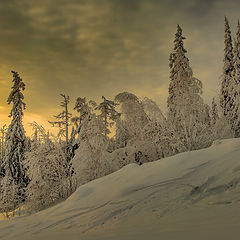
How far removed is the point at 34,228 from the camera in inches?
209

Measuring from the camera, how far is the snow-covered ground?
11.7 feet

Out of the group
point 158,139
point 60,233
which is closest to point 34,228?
point 60,233

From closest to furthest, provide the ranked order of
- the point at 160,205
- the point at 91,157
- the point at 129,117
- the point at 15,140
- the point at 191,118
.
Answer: the point at 160,205 < the point at 91,157 < the point at 191,118 < the point at 129,117 < the point at 15,140

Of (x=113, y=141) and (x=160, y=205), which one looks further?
(x=113, y=141)

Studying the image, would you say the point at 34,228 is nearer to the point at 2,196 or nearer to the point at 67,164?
the point at 67,164

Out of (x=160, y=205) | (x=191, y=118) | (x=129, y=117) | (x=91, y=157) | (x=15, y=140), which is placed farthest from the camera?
(x=15, y=140)

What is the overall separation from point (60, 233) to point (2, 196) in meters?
17.8

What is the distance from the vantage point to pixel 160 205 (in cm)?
444

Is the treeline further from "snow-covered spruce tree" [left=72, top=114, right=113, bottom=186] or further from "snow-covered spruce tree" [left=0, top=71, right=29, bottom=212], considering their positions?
"snow-covered spruce tree" [left=0, top=71, right=29, bottom=212]

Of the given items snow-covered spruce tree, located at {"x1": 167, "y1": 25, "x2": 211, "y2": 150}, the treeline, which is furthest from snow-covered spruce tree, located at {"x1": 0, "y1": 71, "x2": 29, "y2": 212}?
snow-covered spruce tree, located at {"x1": 167, "y1": 25, "x2": 211, "y2": 150}

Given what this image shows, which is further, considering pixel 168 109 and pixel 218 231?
pixel 168 109

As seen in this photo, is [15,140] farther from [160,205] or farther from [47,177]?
[160,205]

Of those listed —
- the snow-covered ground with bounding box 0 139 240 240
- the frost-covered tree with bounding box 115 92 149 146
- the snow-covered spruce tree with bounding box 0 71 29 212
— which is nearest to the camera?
the snow-covered ground with bounding box 0 139 240 240

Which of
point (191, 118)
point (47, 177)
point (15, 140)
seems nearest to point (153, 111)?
Answer: point (191, 118)
